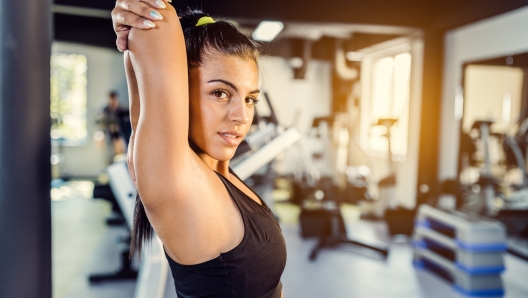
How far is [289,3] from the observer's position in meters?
4.72

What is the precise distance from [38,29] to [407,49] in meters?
5.81

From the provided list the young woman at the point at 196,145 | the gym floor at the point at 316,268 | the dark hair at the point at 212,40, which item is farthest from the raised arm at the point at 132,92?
the gym floor at the point at 316,268

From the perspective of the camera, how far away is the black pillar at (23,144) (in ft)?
4.74

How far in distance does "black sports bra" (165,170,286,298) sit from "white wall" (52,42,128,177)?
7883mm

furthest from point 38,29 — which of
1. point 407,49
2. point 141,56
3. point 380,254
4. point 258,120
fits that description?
point 407,49

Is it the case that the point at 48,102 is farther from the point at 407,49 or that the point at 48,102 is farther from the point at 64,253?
the point at 407,49

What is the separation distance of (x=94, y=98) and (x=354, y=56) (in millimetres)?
5332

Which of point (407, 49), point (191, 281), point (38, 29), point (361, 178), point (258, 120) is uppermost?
point (407, 49)

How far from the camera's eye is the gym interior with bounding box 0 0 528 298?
1.52 metres

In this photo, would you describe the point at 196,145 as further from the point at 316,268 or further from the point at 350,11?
the point at 350,11

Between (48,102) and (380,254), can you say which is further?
(380,254)

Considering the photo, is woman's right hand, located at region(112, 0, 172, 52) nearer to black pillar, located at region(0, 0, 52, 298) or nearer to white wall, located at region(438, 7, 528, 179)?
black pillar, located at region(0, 0, 52, 298)

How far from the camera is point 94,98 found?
8.13 metres

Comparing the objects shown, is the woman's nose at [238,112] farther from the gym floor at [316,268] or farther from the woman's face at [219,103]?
the gym floor at [316,268]
